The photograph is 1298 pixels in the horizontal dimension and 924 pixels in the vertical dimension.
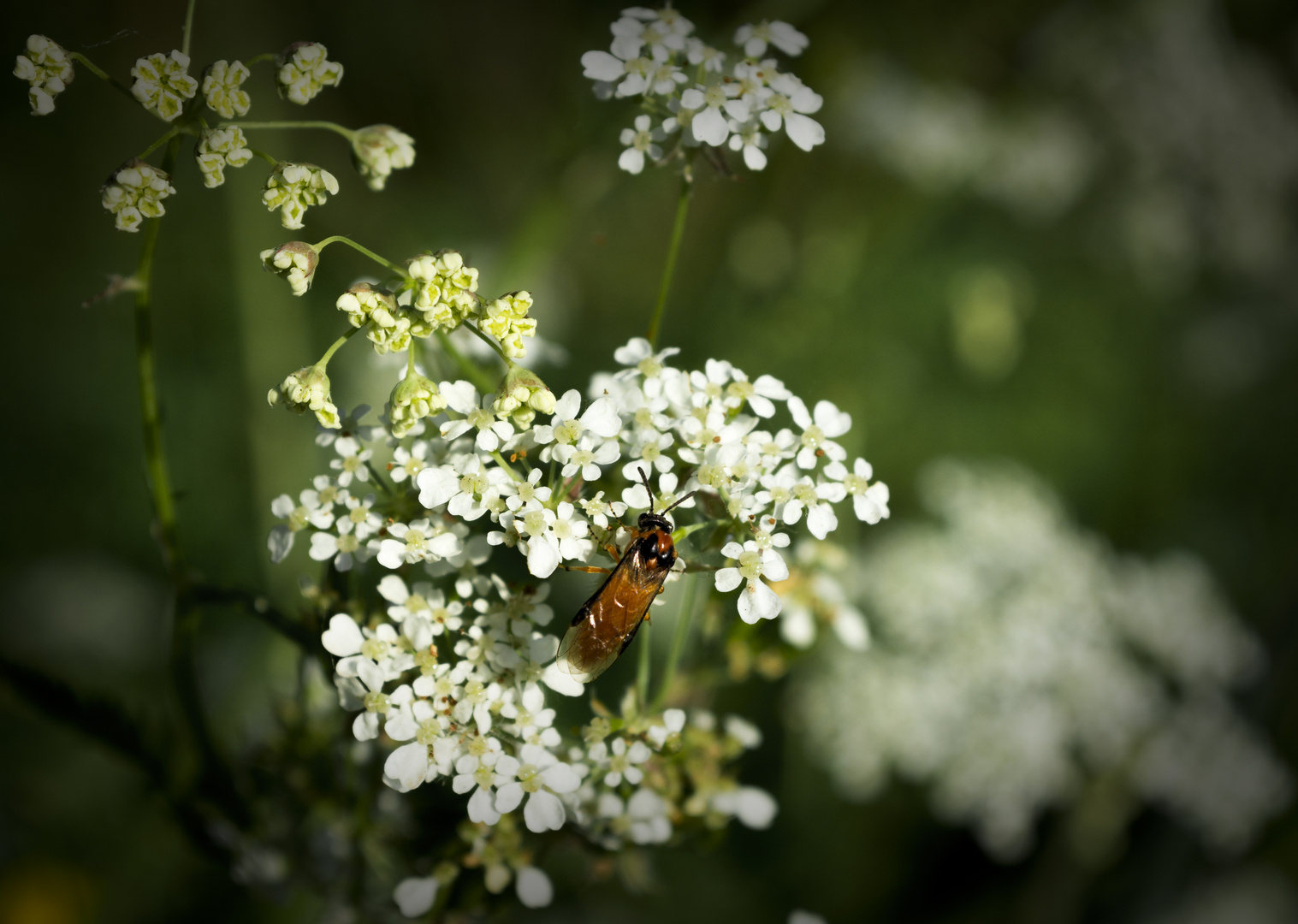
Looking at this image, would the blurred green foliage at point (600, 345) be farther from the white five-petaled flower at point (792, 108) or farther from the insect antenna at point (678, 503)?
the insect antenna at point (678, 503)

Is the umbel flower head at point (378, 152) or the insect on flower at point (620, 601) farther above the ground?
the umbel flower head at point (378, 152)

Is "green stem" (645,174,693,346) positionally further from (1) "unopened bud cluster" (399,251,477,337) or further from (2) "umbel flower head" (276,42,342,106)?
(2) "umbel flower head" (276,42,342,106)

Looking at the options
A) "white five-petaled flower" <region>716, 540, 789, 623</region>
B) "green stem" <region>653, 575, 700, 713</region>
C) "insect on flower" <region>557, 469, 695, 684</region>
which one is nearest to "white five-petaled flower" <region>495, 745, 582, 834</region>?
→ "insect on flower" <region>557, 469, 695, 684</region>

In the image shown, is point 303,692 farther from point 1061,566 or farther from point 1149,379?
point 1149,379

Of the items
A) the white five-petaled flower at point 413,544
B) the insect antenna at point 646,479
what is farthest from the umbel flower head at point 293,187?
the insect antenna at point 646,479

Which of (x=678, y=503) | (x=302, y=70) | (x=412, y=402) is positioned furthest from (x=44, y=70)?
(x=678, y=503)

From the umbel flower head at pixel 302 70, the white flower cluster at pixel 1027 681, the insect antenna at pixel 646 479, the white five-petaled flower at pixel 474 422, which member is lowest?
the white flower cluster at pixel 1027 681

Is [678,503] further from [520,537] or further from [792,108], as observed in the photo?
[792,108]
